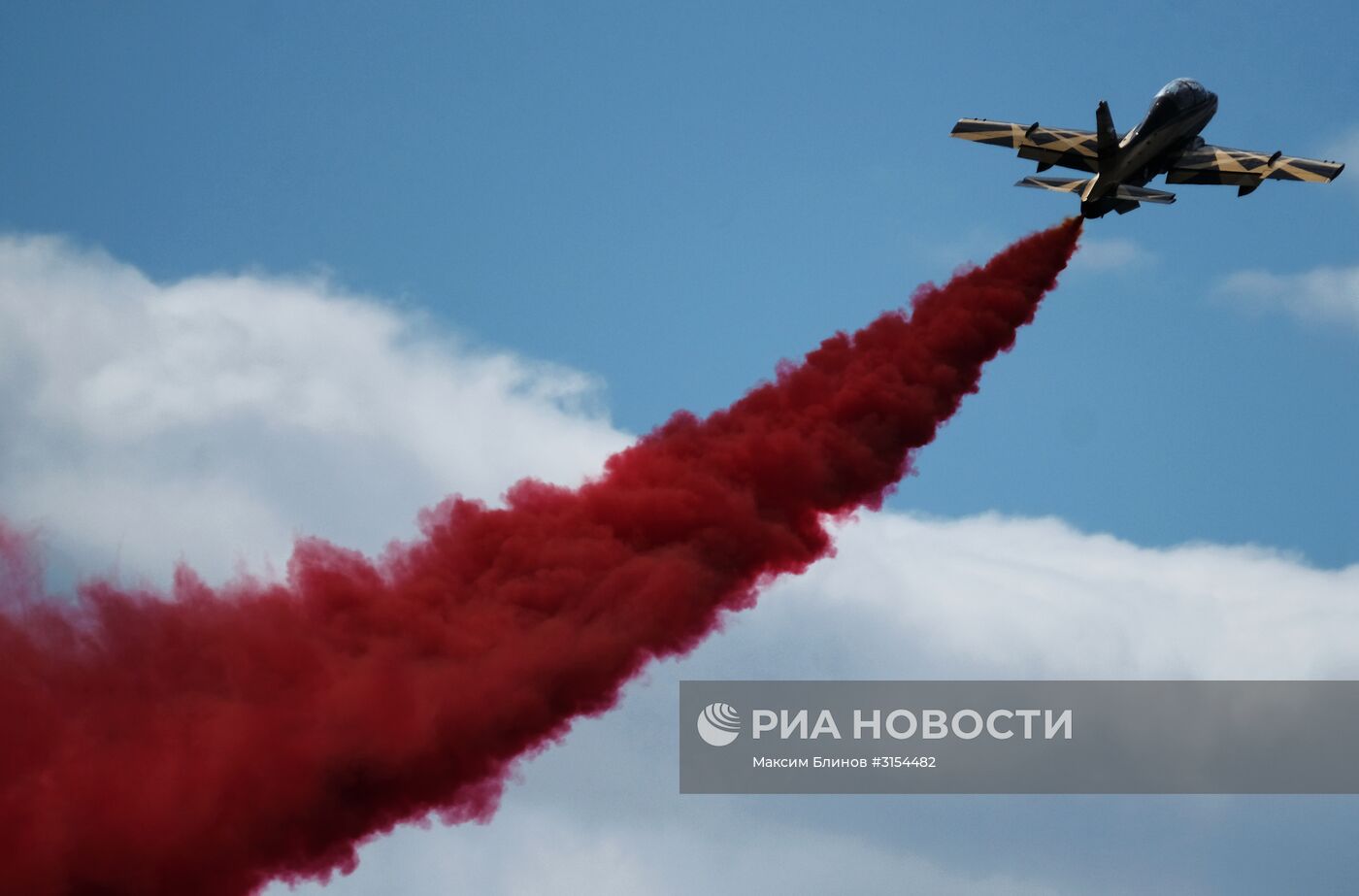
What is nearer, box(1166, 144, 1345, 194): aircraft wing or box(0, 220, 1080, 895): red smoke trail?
box(0, 220, 1080, 895): red smoke trail

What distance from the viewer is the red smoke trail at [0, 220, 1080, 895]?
2852 inches

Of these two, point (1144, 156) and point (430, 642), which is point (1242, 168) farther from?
point (430, 642)

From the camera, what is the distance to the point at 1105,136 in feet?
286

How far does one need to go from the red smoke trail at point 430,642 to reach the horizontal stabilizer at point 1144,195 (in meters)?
3.25

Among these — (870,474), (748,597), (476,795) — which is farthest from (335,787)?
(870,474)

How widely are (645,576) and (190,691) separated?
16.6 meters

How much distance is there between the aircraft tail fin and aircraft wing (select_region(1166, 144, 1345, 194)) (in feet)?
13.7

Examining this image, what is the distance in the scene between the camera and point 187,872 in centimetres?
7162

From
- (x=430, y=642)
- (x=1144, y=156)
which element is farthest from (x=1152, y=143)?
(x=430, y=642)

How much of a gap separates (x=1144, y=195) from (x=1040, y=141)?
7.45 metres

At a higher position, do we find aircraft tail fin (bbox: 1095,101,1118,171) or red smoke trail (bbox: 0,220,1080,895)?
aircraft tail fin (bbox: 1095,101,1118,171)

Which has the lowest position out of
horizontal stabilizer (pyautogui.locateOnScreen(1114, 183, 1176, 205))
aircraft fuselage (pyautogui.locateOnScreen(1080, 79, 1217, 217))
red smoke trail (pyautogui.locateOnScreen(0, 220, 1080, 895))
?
red smoke trail (pyautogui.locateOnScreen(0, 220, 1080, 895))

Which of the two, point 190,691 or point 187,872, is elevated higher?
point 190,691

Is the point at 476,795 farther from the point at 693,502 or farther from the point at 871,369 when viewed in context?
the point at 871,369
